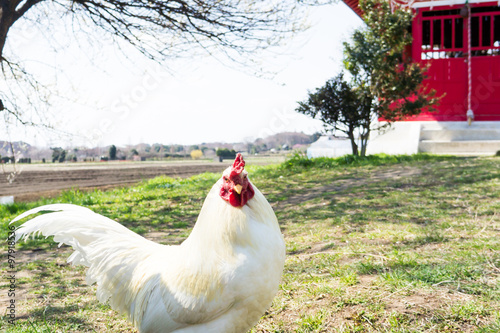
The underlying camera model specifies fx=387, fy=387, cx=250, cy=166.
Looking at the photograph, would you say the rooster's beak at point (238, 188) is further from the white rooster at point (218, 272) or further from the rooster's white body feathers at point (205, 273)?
the rooster's white body feathers at point (205, 273)

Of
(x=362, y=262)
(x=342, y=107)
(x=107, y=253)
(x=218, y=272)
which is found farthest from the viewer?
(x=342, y=107)

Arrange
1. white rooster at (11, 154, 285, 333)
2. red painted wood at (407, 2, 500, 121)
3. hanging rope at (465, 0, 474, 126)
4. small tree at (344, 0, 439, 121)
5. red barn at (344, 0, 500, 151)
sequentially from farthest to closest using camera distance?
red painted wood at (407, 2, 500, 121)
red barn at (344, 0, 500, 151)
hanging rope at (465, 0, 474, 126)
small tree at (344, 0, 439, 121)
white rooster at (11, 154, 285, 333)

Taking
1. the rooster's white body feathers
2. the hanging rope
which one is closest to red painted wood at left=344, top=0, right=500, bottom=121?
the hanging rope

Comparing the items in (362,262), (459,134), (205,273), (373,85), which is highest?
(373,85)

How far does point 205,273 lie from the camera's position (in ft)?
6.91

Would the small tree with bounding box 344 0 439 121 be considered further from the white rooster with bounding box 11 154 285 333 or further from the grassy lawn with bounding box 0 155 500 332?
the white rooster with bounding box 11 154 285 333

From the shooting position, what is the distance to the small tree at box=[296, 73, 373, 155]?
468 inches

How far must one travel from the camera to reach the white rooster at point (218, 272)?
2.03 metres

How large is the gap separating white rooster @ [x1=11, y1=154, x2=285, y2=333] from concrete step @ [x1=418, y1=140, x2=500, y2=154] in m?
12.2

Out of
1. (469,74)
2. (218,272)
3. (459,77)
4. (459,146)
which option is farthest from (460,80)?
(218,272)

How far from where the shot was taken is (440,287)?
2678 millimetres

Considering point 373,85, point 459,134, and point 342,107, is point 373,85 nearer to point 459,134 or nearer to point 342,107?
point 342,107

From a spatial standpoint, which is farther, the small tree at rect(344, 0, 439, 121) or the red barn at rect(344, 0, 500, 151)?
the red barn at rect(344, 0, 500, 151)

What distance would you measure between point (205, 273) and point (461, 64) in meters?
14.8
